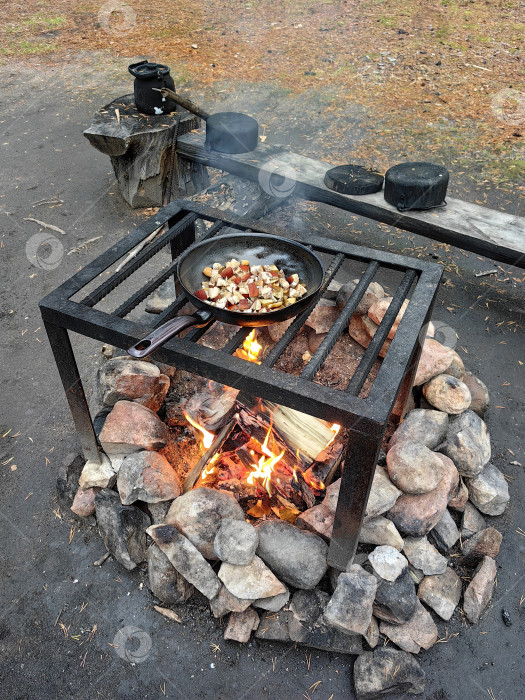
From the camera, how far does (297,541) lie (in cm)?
291

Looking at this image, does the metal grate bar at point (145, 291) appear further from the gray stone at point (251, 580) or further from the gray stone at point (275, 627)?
the gray stone at point (275, 627)

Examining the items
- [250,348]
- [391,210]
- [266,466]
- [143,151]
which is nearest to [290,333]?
[266,466]

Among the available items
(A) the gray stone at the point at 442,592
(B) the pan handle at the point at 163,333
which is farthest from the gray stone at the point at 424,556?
(B) the pan handle at the point at 163,333

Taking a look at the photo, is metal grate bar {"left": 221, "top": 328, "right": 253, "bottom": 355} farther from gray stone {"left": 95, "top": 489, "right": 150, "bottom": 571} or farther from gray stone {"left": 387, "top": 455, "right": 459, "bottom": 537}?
gray stone {"left": 387, "top": 455, "right": 459, "bottom": 537}

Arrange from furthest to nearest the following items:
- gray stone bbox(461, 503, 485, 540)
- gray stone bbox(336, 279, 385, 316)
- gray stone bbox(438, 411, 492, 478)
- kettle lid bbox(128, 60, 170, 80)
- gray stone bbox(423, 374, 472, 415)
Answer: kettle lid bbox(128, 60, 170, 80), gray stone bbox(336, 279, 385, 316), gray stone bbox(423, 374, 472, 415), gray stone bbox(438, 411, 492, 478), gray stone bbox(461, 503, 485, 540)

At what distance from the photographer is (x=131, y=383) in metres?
3.57

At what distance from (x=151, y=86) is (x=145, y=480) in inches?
178

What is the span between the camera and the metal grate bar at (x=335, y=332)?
2.48m

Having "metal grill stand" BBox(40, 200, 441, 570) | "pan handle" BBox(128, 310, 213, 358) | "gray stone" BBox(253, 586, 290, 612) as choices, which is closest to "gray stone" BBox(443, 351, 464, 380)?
"metal grill stand" BBox(40, 200, 441, 570)

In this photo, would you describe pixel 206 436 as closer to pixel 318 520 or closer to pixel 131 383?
→ pixel 131 383

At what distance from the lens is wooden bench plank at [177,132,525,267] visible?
15.1 feet

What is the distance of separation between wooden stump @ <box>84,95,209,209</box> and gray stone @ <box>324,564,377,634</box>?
4.77 meters

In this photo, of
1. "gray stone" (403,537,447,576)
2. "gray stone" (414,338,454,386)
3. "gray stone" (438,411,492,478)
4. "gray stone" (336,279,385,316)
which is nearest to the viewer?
"gray stone" (403,537,447,576)

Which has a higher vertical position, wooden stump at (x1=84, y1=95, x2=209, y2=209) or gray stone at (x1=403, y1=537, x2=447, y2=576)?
wooden stump at (x1=84, y1=95, x2=209, y2=209)
